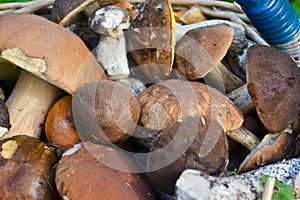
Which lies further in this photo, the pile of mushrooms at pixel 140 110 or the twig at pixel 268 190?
the pile of mushrooms at pixel 140 110

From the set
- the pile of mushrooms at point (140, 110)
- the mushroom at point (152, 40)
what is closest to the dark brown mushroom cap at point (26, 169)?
the pile of mushrooms at point (140, 110)

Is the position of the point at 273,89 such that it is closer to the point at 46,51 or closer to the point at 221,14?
the point at 221,14

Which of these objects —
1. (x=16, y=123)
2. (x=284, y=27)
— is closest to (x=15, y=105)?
(x=16, y=123)

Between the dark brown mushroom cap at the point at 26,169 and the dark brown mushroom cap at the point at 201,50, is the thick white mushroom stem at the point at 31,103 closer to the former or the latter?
the dark brown mushroom cap at the point at 26,169

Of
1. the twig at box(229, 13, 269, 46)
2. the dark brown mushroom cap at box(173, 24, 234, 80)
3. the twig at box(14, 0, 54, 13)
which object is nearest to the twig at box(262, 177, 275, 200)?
the dark brown mushroom cap at box(173, 24, 234, 80)

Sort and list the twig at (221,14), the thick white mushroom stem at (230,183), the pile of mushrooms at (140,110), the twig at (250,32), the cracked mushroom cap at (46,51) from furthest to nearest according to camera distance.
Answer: the twig at (221,14) → the twig at (250,32) → the cracked mushroom cap at (46,51) → the pile of mushrooms at (140,110) → the thick white mushroom stem at (230,183)

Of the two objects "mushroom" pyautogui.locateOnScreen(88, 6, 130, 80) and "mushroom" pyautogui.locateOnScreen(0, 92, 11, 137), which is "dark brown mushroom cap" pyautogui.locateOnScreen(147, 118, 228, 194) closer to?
"mushroom" pyautogui.locateOnScreen(88, 6, 130, 80)
